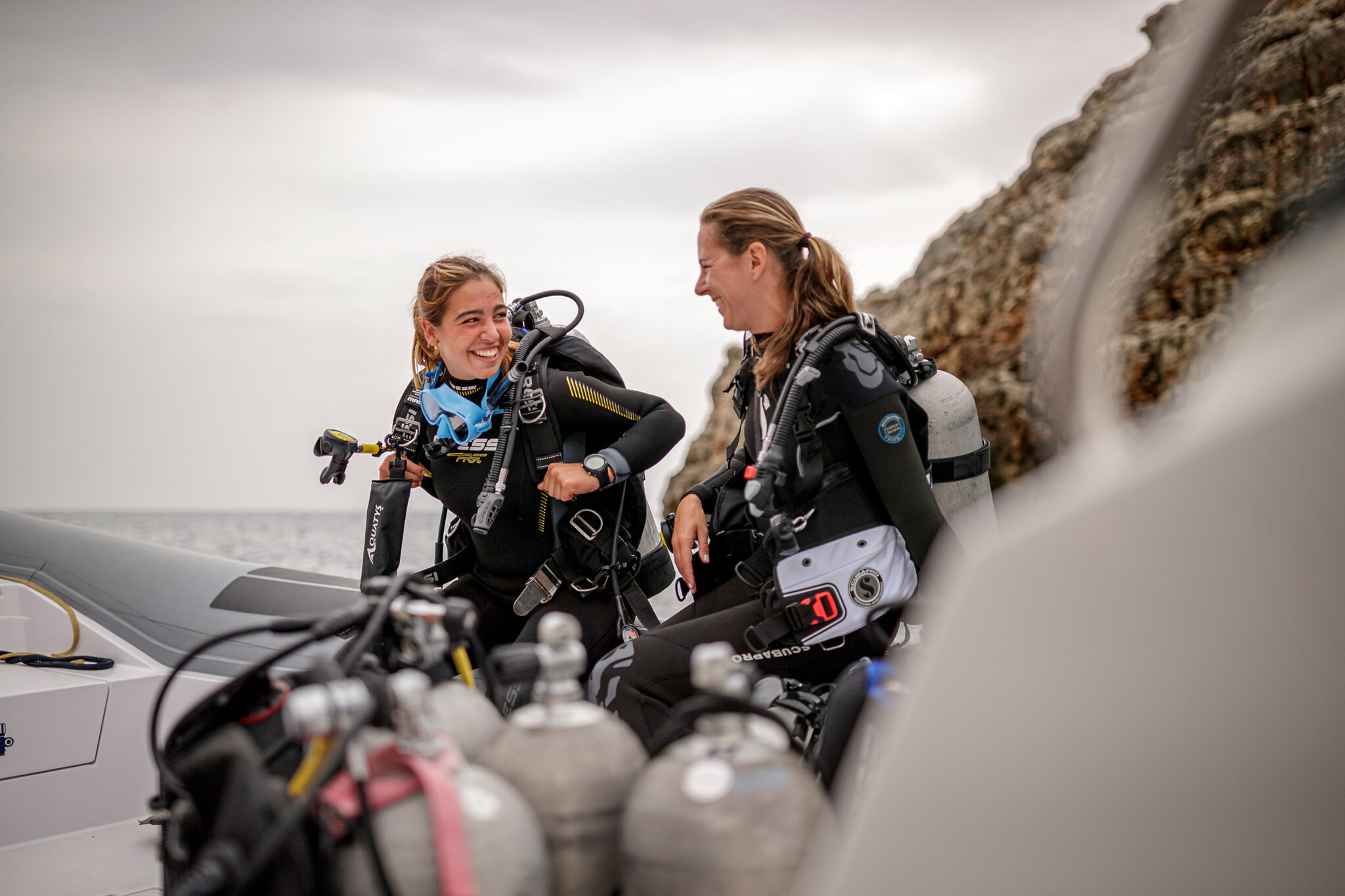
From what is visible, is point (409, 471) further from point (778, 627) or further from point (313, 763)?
point (313, 763)

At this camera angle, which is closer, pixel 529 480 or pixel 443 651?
pixel 443 651

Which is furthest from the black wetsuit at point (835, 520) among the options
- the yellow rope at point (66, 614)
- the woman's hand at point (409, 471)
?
the yellow rope at point (66, 614)

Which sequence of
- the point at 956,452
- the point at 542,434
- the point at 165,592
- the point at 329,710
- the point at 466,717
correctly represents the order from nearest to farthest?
1. the point at 329,710
2. the point at 466,717
3. the point at 956,452
4. the point at 542,434
5. the point at 165,592

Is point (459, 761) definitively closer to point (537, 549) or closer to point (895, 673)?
point (895, 673)

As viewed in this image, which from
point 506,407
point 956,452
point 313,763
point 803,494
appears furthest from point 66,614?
point 956,452

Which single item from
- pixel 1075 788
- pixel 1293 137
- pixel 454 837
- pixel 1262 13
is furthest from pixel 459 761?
pixel 1293 137

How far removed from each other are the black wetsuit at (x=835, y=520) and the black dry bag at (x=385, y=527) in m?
0.66

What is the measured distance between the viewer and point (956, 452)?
5.66 ft

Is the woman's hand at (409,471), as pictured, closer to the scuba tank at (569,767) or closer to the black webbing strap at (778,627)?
the black webbing strap at (778,627)

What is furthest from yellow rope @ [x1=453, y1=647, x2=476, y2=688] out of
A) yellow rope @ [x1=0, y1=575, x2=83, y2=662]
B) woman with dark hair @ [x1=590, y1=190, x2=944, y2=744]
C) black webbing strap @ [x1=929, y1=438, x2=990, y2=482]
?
yellow rope @ [x1=0, y1=575, x2=83, y2=662]

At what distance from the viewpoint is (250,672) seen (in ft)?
2.88

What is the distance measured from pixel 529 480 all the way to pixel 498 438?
14 cm

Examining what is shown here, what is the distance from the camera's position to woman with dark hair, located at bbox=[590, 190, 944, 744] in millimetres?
1618

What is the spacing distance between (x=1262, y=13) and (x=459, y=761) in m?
0.88
